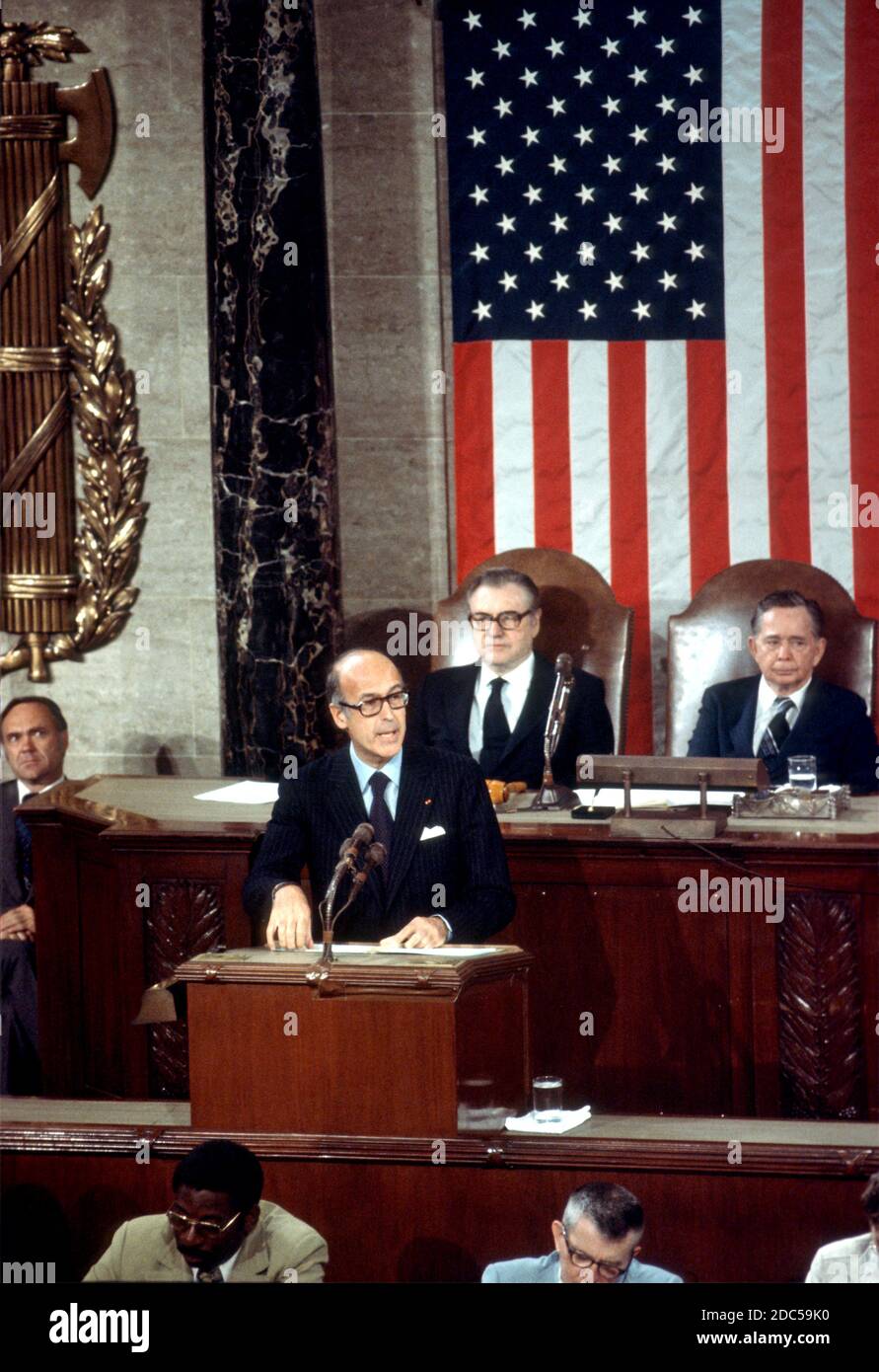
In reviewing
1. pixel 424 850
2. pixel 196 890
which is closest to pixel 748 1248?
pixel 424 850

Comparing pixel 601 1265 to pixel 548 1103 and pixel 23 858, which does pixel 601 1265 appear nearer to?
pixel 548 1103

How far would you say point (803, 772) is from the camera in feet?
19.5

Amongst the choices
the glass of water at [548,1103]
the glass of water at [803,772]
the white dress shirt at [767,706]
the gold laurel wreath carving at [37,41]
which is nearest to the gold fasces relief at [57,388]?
the gold laurel wreath carving at [37,41]

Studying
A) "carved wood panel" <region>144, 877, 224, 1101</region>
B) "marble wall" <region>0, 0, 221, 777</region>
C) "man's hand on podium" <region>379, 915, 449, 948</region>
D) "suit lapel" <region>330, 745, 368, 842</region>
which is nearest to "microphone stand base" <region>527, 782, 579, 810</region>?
"carved wood panel" <region>144, 877, 224, 1101</region>

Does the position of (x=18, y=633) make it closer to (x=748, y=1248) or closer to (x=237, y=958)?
(x=237, y=958)

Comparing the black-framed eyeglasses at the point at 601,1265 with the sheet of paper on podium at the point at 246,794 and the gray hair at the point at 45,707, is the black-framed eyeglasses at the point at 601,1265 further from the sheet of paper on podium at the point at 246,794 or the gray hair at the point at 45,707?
the gray hair at the point at 45,707

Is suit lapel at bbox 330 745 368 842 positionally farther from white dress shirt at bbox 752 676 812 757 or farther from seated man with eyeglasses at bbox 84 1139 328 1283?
white dress shirt at bbox 752 676 812 757

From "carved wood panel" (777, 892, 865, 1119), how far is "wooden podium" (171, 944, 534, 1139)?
1.17 m

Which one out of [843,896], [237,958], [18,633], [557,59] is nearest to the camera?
[237,958]

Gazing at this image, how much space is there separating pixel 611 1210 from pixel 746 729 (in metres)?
3.04

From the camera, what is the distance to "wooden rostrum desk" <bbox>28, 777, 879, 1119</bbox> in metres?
5.32

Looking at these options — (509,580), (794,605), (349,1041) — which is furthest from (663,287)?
(349,1041)

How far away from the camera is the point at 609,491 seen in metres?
8.44

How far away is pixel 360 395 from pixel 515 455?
797 mm
